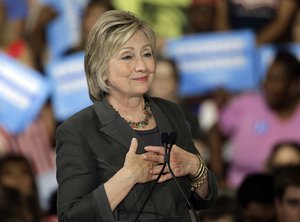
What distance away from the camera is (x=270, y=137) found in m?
7.18

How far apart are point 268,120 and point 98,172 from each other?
3831 mm

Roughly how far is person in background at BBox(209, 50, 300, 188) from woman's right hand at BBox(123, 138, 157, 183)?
12.1ft

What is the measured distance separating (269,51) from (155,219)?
4.66 meters

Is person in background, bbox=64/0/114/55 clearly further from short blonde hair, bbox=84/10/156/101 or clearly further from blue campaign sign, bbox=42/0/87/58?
short blonde hair, bbox=84/10/156/101

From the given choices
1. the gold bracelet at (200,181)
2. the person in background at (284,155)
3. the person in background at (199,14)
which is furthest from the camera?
the person in background at (199,14)

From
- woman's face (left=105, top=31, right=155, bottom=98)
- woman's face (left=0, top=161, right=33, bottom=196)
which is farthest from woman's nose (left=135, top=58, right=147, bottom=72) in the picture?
woman's face (left=0, top=161, right=33, bottom=196)

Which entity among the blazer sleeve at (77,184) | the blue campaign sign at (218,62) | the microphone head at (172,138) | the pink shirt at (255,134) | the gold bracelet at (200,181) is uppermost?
the microphone head at (172,138)

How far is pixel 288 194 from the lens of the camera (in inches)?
226

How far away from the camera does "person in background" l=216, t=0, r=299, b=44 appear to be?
796 cm

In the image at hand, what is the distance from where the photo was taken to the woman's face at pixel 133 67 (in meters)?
3.53

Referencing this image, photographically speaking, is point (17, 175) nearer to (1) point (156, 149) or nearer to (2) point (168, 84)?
(2) point (168, 84)

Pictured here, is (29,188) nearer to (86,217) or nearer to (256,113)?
(256,113)

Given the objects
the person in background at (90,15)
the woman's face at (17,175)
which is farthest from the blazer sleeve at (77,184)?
the person in background at (90,15)

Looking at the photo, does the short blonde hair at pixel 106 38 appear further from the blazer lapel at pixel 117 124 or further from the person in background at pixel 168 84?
the person in background at pixel 168 84
